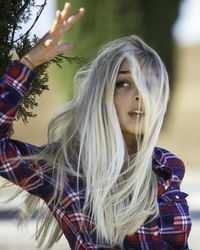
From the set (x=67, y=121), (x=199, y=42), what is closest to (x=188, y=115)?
(x=67, y=121)

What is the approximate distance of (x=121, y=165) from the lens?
2270 millimetres

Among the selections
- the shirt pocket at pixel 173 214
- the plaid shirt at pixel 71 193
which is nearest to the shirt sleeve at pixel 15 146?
the plaid shirt at pixel 71 193

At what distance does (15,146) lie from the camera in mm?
2088

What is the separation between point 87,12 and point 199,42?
1200 inches

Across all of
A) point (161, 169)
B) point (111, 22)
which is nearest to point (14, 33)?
point (161, 169)

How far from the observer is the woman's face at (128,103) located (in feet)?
7.49

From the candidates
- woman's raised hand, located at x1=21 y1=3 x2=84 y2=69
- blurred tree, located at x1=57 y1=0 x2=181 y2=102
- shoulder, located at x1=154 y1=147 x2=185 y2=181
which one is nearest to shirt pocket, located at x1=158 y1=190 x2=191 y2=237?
shoulder, located at x1=154 y1=147 x2=185 y2=181

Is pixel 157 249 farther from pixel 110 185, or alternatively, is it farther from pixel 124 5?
pixel 124 5

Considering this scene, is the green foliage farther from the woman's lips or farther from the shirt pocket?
the shirt pocket

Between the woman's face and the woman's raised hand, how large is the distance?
31 cm

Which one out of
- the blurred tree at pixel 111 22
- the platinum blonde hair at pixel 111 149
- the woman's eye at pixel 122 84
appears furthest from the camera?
the blurred tree at pixel 111 22

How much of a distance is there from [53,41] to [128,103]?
45 centimetres

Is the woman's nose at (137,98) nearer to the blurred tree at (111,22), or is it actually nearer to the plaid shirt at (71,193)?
the plaid shirt at (71,193)

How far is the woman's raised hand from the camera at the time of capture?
78.6 inches
